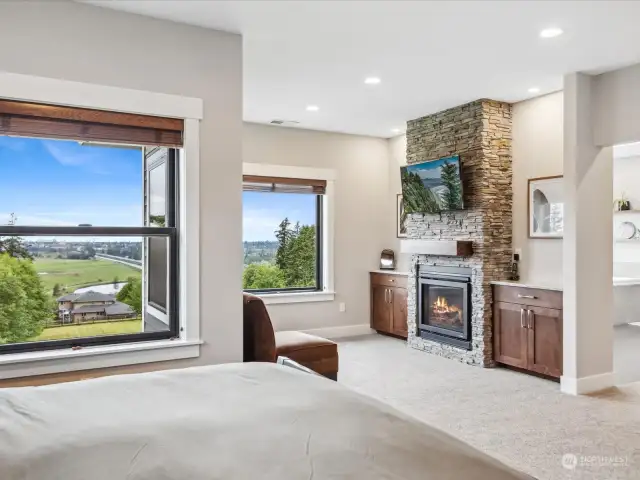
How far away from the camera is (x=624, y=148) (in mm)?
6840

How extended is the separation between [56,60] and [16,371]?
178cm

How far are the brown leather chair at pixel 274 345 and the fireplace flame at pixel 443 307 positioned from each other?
2.04m

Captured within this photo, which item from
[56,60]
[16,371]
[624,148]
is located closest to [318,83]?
[56,60]

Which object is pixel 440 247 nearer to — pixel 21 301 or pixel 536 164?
pixel 536 164

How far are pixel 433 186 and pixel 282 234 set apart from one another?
2.14 meters

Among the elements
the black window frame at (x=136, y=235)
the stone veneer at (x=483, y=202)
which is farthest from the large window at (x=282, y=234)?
the black window frame at (x=136, y=235)

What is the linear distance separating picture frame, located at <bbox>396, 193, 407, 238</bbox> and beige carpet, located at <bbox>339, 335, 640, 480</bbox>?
1880mm

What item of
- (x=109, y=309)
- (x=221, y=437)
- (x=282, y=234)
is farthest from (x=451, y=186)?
(x=221, y=437)

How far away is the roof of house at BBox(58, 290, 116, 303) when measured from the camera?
3294 millimetres

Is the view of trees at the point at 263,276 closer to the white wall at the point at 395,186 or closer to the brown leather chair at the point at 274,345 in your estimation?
the white wall at the point at 395,186

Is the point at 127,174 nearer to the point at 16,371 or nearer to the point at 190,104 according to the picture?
the point at 190,104

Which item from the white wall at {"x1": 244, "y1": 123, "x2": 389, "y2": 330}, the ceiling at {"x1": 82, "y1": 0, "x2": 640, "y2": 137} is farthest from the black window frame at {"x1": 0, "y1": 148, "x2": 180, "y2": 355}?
the white wall at {"x1": 244, "y1": 123, "x2": 389, "y2": 330}

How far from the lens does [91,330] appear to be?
10.8ft

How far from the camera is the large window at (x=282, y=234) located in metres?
6.67
